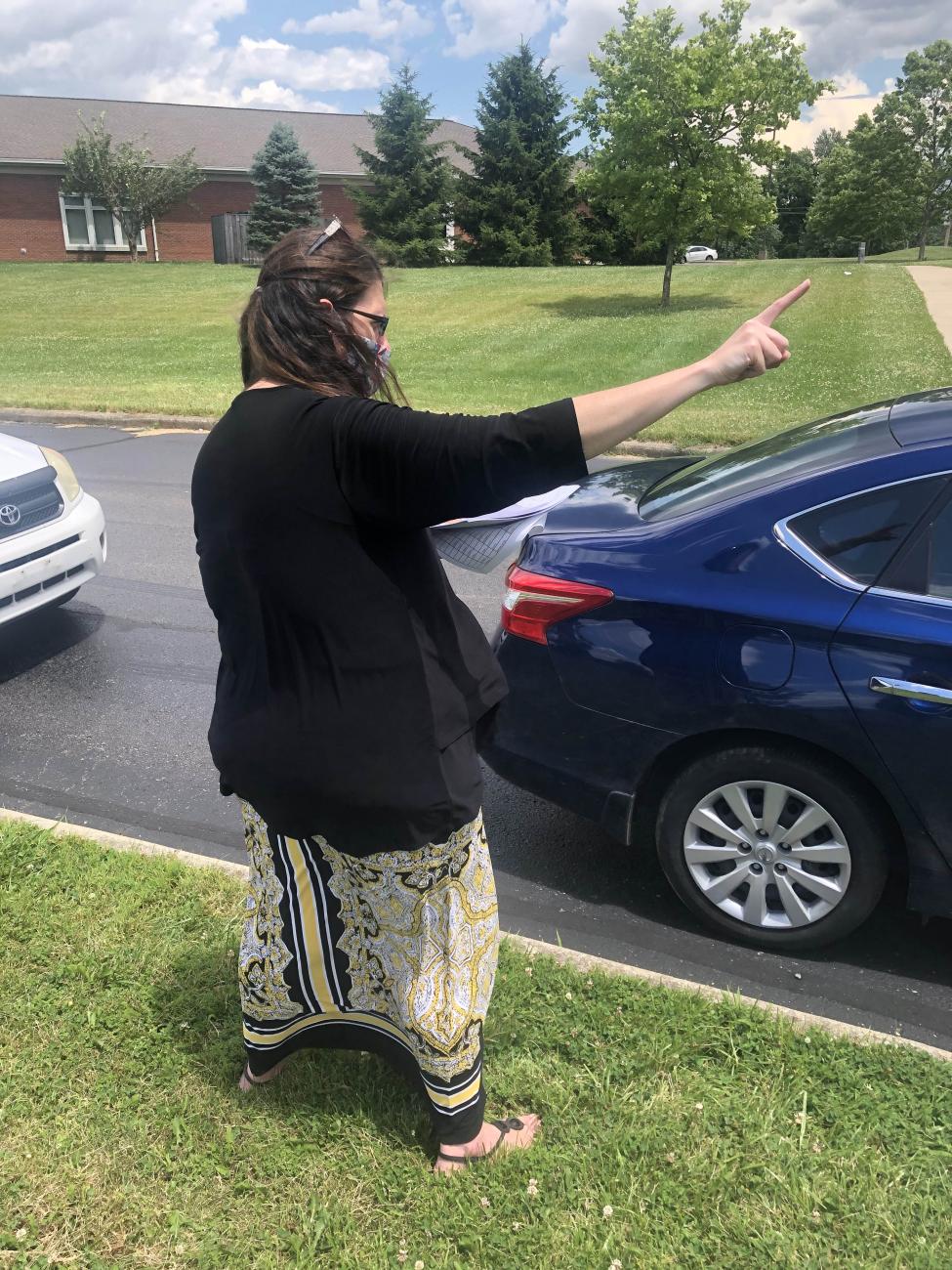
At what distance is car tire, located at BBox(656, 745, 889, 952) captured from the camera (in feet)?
9.39

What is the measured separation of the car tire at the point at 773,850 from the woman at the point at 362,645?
1082 millimetres

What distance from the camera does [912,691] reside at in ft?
8.71

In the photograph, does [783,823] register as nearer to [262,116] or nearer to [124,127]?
[124,127]

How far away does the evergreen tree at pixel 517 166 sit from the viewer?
105ft

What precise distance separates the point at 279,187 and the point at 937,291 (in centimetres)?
1929

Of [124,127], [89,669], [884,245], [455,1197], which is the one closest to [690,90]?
[89,669]

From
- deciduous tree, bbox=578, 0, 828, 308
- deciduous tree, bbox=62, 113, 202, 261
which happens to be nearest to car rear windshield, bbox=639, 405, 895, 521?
deciduous tree, bbox=578, 0, 828, 308

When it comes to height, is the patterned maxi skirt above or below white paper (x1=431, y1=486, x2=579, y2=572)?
below

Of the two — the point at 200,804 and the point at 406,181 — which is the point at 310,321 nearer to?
the point at 200,804

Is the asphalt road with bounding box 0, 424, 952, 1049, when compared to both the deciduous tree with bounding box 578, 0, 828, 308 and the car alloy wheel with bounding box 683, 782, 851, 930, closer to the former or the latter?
the car alloy wheel with bounding box 683, 782, 851, 930

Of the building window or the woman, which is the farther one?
the building window

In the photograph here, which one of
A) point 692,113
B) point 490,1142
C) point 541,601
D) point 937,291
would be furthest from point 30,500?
point 937,291

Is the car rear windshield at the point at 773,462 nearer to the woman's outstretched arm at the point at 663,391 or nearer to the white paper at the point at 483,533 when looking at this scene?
the white paper at the point at 483,533

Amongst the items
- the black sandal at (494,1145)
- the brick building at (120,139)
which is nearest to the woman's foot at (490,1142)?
the black sandal at (494,1145)
